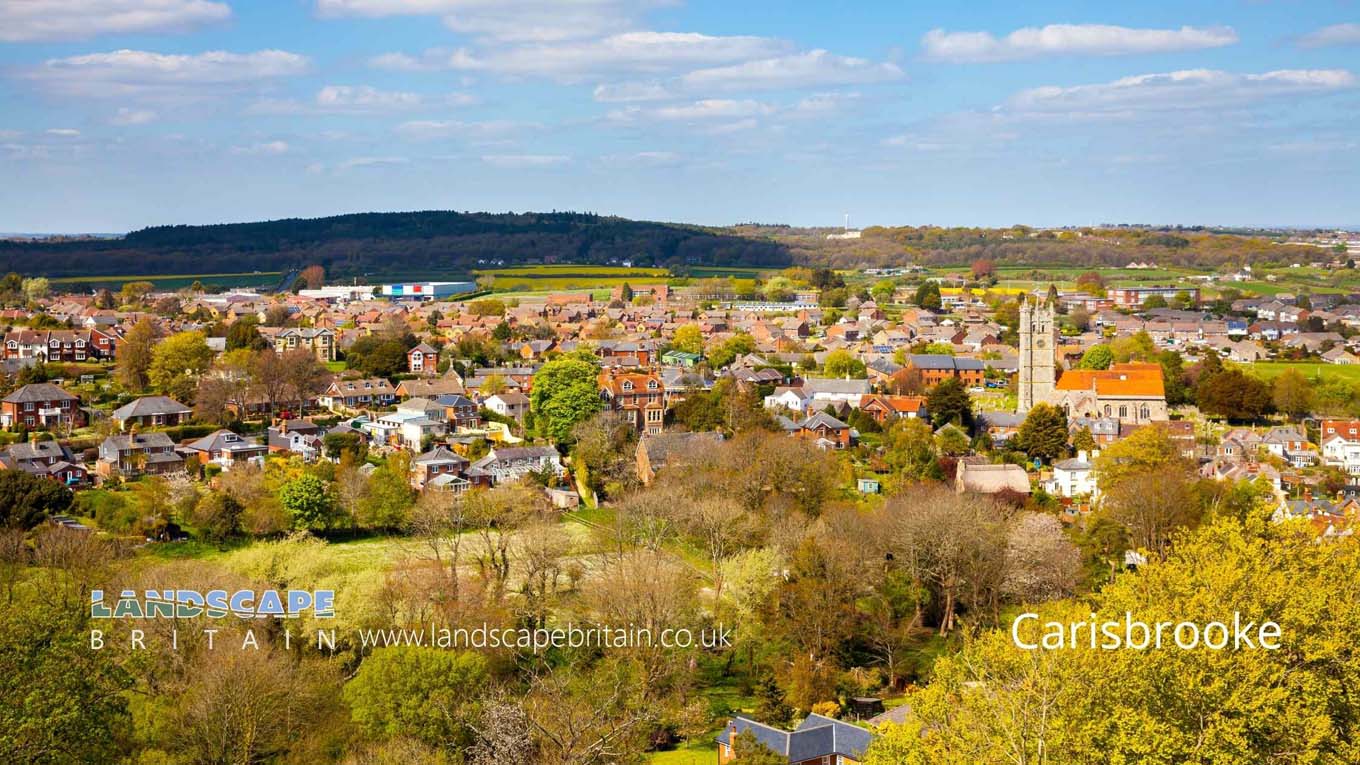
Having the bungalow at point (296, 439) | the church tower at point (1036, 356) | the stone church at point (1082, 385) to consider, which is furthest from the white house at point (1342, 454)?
the bungalow at point (296, 439)

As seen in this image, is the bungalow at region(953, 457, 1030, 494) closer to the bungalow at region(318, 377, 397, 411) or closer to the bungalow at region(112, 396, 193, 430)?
the bungalow at region(318, 377, 397, 411)

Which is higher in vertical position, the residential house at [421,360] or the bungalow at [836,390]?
the residential house at [421,360]

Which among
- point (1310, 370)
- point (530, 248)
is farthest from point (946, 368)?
point (530, 248)

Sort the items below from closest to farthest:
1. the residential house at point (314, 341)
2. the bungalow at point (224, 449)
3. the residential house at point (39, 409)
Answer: the bungalow at point (224, 449), the residential house at point (39, 409), the residential house at point (314, 341)

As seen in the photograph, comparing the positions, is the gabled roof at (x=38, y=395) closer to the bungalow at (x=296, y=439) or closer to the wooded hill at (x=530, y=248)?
the bungalow at (x=296, y=439)

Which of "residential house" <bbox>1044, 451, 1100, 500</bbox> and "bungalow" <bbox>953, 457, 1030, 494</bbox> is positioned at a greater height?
"bungalow" <bbox>953, 457, 1030, 494</bbox>

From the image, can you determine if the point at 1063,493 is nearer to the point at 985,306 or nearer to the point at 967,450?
the point at 967,450

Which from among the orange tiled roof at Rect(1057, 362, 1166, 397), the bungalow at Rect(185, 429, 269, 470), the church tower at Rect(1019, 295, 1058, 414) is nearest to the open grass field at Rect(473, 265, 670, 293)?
the church tower at Rect(1019, 295, 1058, 414)
